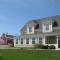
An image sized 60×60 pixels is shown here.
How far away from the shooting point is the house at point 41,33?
45969 mm

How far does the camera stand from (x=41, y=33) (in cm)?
4759

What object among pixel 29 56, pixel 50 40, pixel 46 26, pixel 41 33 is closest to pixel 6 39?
pixel 46 26

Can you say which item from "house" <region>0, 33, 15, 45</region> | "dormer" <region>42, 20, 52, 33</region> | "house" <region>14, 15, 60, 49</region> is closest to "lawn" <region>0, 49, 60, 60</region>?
"house" <region>14, 15, 60, 49</region>

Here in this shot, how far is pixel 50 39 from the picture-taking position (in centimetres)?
4725

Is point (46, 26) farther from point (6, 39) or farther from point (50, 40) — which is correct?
point (6, 39)

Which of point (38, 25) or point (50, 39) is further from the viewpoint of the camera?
point (38, 25)

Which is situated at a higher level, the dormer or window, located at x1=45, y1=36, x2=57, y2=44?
the dormer

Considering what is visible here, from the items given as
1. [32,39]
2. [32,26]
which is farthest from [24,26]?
[32,39]

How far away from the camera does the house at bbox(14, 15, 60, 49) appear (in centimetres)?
4597

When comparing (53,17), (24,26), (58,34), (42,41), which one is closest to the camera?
(58,34)

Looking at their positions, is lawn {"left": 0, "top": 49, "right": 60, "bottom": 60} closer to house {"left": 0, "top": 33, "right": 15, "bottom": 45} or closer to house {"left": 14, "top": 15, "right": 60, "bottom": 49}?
house {"left": 14, "top": 15, "right": 60, "bottom": 49}

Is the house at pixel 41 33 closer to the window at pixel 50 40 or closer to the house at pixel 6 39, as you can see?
the window at pixel 50 40

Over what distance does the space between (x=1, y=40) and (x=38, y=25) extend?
55.6ft

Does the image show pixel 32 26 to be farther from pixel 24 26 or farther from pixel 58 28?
pixel 58 28
